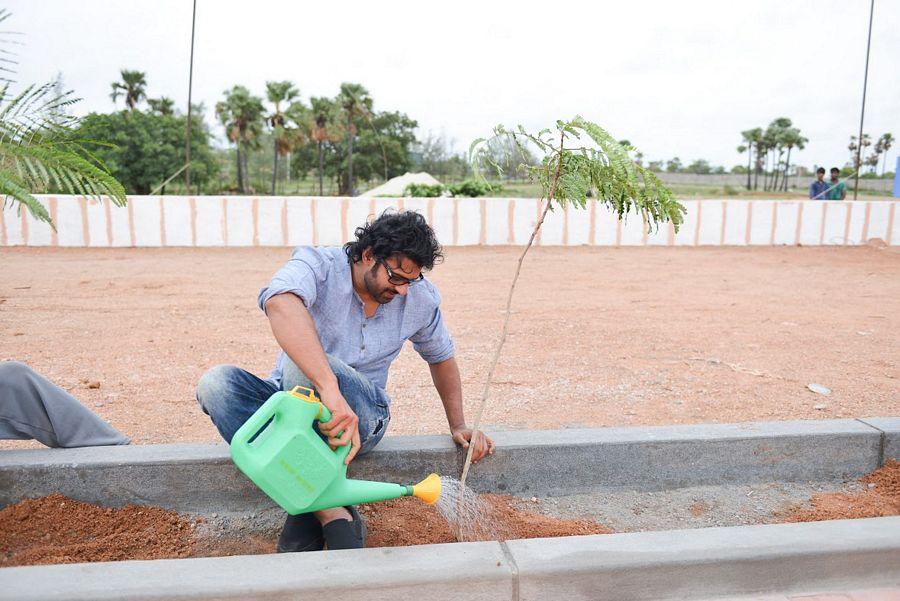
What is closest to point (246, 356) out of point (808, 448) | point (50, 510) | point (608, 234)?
point (50, 510)

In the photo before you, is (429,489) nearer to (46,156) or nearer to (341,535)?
(341,535)

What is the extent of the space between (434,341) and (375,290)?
363 mm

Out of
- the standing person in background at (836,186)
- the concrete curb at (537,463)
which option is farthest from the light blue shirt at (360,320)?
the standing person in background at (836,186)

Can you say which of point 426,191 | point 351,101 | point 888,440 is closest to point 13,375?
point 888,440

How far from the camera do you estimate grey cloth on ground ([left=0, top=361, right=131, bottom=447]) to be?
2.76 meters

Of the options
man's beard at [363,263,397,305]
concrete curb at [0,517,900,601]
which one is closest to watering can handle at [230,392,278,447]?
concrete curb at [0,517,900,601]

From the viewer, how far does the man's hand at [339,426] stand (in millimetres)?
2285

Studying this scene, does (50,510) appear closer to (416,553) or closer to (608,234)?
(416,553)

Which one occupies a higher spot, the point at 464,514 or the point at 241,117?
the point at 241,117

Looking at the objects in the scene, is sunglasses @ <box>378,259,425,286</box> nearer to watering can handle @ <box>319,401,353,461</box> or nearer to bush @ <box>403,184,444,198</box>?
watering can handle @ <box>319,401,353,461</box>

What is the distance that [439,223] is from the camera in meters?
14.3

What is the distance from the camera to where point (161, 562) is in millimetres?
2080

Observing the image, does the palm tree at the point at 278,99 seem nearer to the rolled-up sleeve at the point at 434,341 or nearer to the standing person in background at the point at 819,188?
the standing person in background at the point at 819,188

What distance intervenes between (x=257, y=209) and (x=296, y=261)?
11478mm
